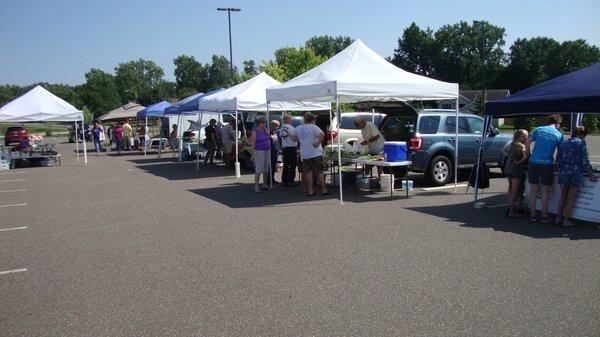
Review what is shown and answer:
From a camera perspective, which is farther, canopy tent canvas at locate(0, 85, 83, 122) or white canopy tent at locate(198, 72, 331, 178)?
canopy tent canvas at locate(0, 85, 83, 122)

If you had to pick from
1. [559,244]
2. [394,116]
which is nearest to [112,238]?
[559,244]

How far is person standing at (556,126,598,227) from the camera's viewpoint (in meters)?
7.64

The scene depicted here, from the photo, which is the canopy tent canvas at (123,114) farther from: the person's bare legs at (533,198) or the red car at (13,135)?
the person's bare legs at (533,198)

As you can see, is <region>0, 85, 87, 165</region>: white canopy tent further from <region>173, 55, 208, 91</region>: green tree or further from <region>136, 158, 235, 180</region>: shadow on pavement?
<region>173, 55, 208, 91</region>: green tree

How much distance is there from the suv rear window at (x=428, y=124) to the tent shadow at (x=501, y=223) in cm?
256

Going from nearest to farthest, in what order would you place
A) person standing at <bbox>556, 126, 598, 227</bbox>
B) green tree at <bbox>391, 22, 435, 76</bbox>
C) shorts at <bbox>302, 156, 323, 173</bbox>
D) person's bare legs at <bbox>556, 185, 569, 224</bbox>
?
person standing at <bbox>556, 126, 598, 227</bbox> < person's bare legs at <bbox>556, 185, 569, 224</bbox> < shorts at <bbox>302, 156, 323, 173</bbox> < green tree at <bbox>391, 22, 435, 76</bbox>

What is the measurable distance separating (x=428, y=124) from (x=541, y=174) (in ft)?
13.6

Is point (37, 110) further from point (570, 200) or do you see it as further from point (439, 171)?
point (570, 200)

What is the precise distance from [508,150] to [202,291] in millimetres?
6073

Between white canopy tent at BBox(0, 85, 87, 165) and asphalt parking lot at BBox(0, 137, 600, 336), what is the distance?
32.6 feet

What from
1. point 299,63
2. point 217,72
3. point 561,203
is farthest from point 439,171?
point 217,72

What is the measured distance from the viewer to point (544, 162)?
793cm

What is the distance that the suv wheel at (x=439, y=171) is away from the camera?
12.0 m

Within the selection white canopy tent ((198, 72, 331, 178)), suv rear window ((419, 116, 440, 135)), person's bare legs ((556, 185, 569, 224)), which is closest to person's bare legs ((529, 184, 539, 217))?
person's bare legs ((556, 185, 569, 224))
